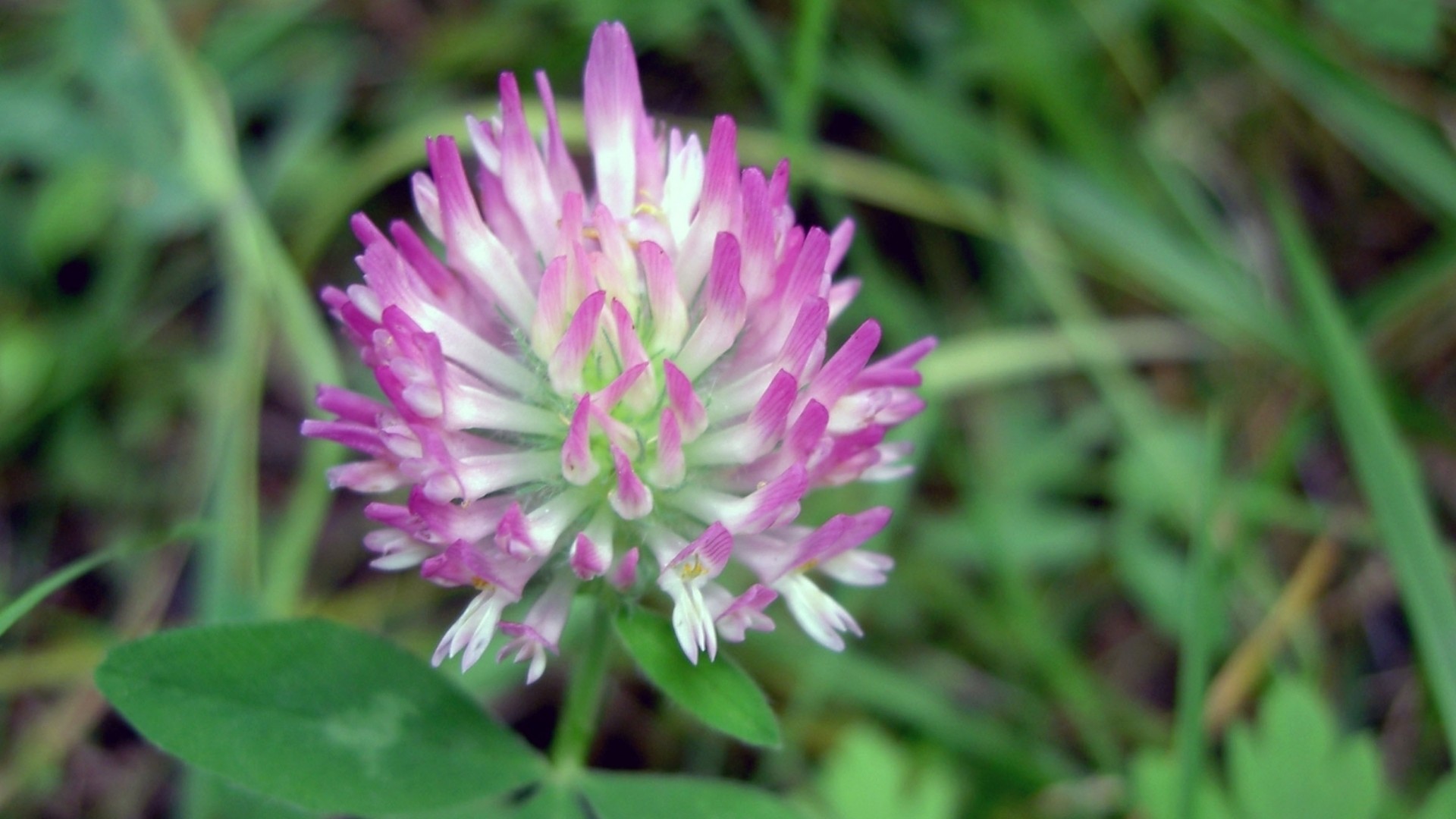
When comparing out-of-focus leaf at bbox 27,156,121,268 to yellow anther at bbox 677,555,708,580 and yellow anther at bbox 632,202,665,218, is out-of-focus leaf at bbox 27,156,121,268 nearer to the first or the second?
yellow anther at bbox 632,202,665,218

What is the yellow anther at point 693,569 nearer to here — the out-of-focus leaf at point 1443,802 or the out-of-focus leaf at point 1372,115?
the out-of-focus leaf at point 1443,802

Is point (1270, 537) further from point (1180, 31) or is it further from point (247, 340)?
point (247, 340)

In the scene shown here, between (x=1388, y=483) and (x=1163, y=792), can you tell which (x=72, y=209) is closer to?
(x=1163, y=792)

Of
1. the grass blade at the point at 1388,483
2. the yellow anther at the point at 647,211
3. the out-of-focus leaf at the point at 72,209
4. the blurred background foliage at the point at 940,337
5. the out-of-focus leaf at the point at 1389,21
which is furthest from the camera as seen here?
the out-of-focus leaf at the point at 72,209

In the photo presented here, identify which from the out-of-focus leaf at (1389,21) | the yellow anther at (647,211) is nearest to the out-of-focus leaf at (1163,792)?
the yellow anther at (647,211)

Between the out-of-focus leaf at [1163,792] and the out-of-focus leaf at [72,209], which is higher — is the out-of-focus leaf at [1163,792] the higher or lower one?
the lower one

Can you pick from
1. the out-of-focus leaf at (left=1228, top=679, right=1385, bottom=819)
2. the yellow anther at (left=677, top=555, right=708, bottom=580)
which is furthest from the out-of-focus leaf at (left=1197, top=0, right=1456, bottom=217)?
the yellow anther at (left=677, top=555, right=708, bottom=580)

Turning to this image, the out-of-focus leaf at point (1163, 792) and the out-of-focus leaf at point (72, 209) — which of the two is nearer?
the out-of-focus leaf at point (1163, 792)
